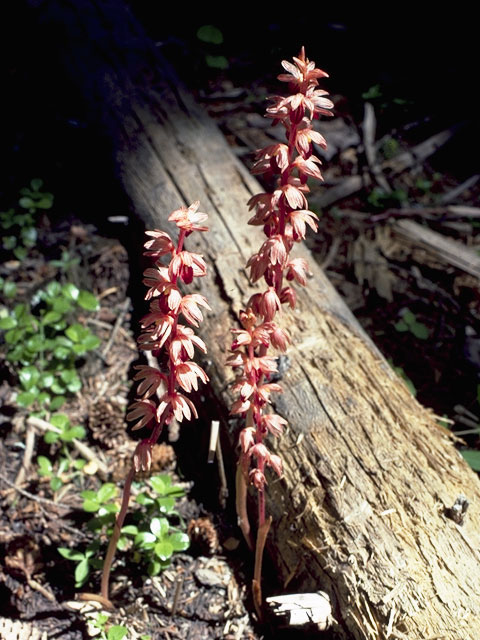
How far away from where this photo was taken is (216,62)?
4.89m

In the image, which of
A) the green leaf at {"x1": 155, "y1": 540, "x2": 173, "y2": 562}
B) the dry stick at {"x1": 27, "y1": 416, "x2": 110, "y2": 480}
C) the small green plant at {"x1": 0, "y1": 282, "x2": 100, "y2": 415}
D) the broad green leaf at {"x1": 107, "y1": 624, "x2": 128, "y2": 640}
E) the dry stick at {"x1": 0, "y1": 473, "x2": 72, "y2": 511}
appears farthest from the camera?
the small green plant at {"x1": 0, "y1": 282, "x2": 100, "y2": 415}

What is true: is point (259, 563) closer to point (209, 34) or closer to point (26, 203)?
point (26, 203)

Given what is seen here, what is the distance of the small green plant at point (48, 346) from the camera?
9.64 feet

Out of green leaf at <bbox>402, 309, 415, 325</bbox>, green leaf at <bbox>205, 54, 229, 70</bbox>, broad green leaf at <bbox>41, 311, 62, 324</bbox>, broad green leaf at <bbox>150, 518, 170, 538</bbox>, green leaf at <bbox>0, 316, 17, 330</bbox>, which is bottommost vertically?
broad green leaf at <bbox>150, 518, 170, 538</bbox>

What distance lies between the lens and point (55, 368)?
308 centimetres

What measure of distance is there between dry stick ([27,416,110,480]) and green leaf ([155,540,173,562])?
2.02 ft

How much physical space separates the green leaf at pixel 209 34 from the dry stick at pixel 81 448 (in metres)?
3.45

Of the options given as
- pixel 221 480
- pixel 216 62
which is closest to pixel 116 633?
pixel 221 480

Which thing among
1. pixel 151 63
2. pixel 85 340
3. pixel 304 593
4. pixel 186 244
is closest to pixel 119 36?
pixel 151 63

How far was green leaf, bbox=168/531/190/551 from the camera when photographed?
233cm

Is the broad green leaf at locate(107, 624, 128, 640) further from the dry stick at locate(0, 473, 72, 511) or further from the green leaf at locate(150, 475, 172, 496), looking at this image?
the dry stick at locate(0, 473, 72, 511)

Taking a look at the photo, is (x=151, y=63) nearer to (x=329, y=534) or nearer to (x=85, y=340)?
(x=85, y=340)

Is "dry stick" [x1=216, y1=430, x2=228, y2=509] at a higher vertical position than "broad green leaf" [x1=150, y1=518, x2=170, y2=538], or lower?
higher

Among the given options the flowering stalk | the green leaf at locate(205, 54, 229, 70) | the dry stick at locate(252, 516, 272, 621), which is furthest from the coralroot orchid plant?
the green leaf at locate(205, 54, 229, 70)
